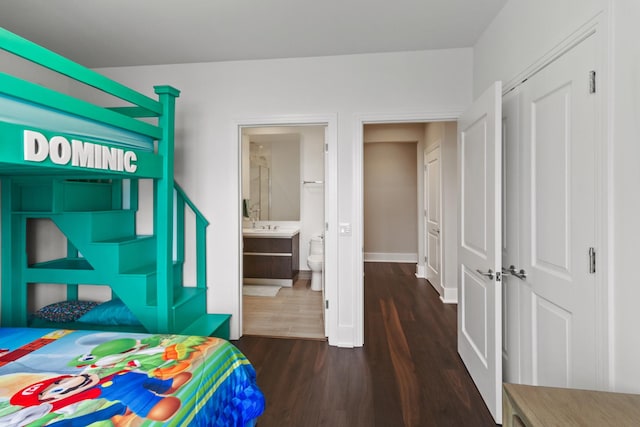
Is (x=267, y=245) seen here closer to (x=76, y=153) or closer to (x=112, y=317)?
(x=112, y=317)

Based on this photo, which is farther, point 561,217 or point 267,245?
point 267,245

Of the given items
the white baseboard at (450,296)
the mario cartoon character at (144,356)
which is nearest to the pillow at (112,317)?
the mario cartoon character at (144,356)

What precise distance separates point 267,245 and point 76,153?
3.18m

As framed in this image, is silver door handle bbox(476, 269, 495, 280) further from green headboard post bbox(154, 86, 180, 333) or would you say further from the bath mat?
the bath mat

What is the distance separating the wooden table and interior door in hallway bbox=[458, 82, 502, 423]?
891 millimetres

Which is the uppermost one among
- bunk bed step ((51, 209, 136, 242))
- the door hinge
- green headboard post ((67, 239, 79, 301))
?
A: bunk bed step ((51, 209, 136, 242))

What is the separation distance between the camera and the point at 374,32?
241 cm

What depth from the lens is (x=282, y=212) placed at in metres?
5.16

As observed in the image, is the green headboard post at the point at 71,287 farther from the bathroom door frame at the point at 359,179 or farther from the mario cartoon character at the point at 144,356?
the bathroom door frame at the point at 359,179

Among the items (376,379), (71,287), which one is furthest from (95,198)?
(376,379)

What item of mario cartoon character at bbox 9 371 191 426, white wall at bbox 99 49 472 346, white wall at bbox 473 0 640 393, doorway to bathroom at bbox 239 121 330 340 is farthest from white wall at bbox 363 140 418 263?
mario cartoon character at bbox 9 371 191 426

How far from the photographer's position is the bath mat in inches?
164

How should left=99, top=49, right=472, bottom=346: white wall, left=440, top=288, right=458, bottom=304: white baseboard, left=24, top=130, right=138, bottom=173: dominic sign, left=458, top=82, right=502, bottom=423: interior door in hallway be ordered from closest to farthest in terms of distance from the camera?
left=24, top=130, right=138, bottom=173: dominic sign < left=458, top=82, right=502, bottom=423: interior door in hallway < left=99, top=49, right=472, bottom=346: white wall < left=440, top=288, right=458, bottom=304: white baseboard

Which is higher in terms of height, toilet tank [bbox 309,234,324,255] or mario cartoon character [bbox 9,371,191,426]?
toilet tank [bbox 309,234,324,255]
